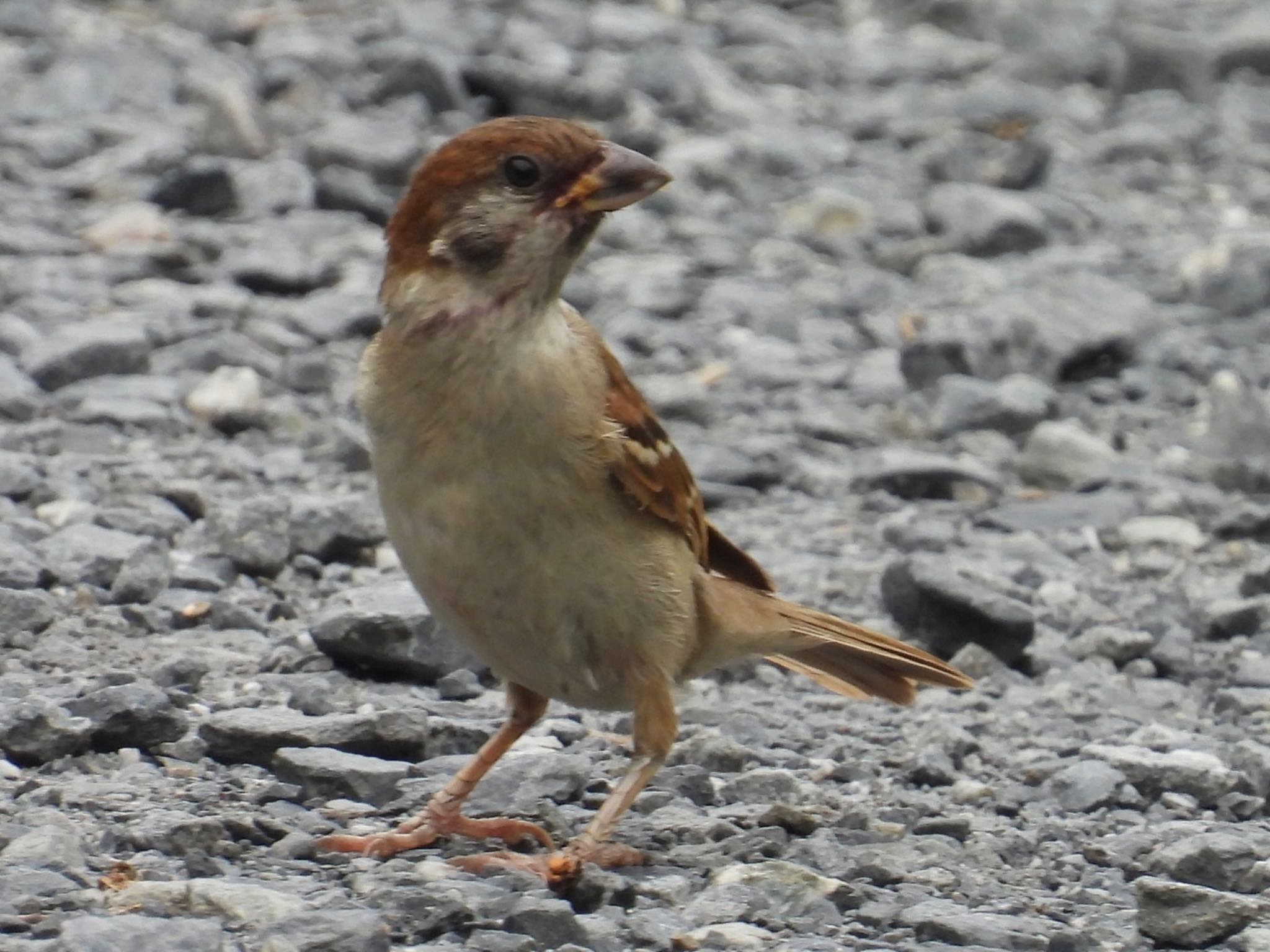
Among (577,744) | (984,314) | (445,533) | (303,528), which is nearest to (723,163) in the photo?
(984,314)

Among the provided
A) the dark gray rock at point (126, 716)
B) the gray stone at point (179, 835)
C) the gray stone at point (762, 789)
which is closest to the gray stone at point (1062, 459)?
the gray stone at point (762, 789)

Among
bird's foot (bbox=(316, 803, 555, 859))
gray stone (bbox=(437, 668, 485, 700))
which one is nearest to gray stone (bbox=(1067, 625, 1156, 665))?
gray stone (bbox=(437, 668, 485, 700))

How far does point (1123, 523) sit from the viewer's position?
25.6ft

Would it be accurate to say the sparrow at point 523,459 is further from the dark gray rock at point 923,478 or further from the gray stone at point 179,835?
the dark gray rock at point 923,478

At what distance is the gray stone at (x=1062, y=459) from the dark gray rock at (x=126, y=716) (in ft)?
13.1

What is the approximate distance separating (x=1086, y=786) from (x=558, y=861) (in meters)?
1.56

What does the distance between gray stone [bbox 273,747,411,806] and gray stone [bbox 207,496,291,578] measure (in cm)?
136

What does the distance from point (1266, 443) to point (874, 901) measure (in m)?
4.19

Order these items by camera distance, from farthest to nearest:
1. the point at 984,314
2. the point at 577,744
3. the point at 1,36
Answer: the point at 1,36, the point at 984,314, the point at 577,744

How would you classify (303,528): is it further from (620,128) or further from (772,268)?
(620,128)

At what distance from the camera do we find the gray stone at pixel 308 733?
16.6ft

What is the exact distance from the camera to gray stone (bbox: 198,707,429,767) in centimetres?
505

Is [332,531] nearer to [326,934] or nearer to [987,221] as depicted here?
[326,934]

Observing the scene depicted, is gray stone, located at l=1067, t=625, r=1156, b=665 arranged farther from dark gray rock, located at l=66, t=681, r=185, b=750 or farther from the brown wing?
dark gray rock, located at l=66, t=681, r=185, b=750
